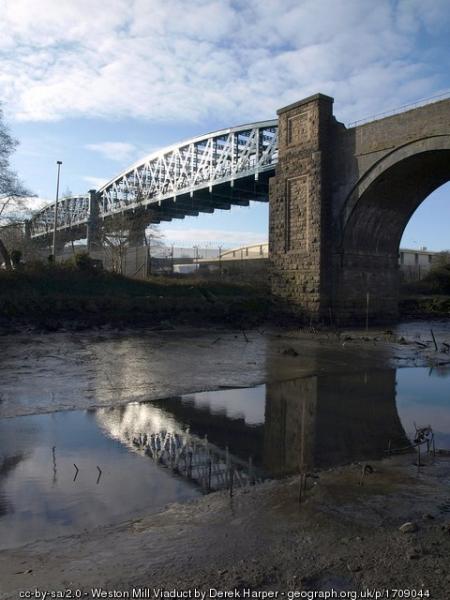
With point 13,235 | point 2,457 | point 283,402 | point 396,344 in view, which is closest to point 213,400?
point 283,402

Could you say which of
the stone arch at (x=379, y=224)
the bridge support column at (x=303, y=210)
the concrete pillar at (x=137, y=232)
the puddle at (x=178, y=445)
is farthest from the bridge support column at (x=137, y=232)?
the puddle at (x=178, y=445)

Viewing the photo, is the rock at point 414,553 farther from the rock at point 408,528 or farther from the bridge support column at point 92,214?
the bridge support column at point 92,214

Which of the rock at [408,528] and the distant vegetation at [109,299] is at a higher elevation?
the distant vegetation at [109,299]

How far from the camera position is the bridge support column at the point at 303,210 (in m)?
25.2

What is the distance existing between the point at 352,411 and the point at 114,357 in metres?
7.31

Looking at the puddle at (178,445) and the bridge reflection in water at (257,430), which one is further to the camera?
the bridge reflection in water at (257,430)

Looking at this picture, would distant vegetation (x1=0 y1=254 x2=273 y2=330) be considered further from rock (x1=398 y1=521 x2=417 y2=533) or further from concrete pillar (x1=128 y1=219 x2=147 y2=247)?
rock (x1=398 y1=521 x2=417 y2=533)

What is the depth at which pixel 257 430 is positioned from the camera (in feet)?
22.4

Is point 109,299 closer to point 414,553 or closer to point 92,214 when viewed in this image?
point 414,553

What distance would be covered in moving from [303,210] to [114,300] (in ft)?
35.0

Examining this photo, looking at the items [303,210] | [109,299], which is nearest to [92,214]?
[303,210]

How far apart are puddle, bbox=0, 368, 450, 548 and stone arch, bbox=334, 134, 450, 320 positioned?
15486 mm

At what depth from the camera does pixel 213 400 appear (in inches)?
337

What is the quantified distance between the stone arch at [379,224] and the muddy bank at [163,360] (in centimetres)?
495
